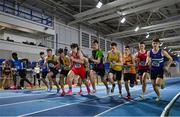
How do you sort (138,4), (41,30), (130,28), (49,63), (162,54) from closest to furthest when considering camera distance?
(162,54)
(49,63)
(138,4)
(41,30)
(130,28)

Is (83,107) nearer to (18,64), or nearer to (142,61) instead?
(142,61)

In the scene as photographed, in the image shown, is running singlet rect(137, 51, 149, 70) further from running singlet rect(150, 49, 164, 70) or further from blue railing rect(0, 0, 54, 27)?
blue railing rect(0, 0, 54, 27)

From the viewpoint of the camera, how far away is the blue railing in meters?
18.7

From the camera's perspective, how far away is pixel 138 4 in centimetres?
1967

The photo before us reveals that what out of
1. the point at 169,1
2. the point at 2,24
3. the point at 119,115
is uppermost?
the point at 169,1

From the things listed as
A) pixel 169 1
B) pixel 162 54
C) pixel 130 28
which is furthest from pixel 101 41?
pixel 162 54

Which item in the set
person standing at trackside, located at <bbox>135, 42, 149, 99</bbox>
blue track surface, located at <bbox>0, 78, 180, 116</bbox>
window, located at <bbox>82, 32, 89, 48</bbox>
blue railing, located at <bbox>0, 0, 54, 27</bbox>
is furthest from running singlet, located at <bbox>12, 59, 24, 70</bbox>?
window, located at <bbox>82, 32, 89, 48</bbox>

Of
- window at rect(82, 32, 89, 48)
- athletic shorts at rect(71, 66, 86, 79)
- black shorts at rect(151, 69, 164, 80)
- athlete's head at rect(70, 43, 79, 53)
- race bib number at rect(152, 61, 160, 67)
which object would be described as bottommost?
black shorts at rect(151, 69, 164, 80)

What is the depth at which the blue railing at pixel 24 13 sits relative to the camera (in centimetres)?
→ 1870

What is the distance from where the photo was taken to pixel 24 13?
20000 mm

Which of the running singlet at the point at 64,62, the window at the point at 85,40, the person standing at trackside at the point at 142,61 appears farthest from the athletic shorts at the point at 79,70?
the window at the point at 85,40

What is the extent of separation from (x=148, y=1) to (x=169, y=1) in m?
1.47

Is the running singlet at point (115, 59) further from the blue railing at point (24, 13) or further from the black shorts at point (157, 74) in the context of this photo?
the blue railing at point (24, 13)

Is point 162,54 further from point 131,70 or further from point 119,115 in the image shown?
point 119,115
